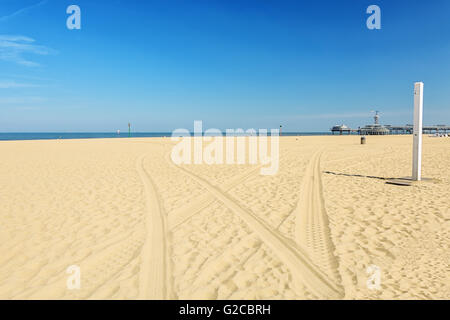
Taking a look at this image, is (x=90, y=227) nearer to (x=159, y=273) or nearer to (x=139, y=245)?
(x=139, y=245)

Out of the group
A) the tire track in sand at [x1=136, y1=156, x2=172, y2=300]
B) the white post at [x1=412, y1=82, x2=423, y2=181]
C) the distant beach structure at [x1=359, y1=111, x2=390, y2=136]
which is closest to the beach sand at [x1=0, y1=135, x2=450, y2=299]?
the tire track in sand at [x1=136, y1=156, x2=172, y2=300]

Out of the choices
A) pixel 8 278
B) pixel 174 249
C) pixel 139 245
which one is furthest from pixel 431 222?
pixel 8 278

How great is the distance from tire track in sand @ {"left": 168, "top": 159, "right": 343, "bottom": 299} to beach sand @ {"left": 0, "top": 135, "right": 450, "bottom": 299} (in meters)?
0.02

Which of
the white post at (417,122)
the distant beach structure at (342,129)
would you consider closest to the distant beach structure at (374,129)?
the distant beach structure at (342,129)

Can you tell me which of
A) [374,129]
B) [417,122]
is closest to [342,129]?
[374,129]

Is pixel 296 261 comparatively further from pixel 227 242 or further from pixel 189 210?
pixel 189 210

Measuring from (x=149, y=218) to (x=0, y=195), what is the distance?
549 centimetres

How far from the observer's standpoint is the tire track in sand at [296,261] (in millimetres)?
3232

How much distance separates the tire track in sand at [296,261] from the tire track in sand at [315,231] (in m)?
0.13

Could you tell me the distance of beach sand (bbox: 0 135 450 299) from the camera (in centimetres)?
330

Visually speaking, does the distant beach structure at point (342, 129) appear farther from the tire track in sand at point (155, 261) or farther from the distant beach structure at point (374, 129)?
the tire track in sand at point (155, 261)

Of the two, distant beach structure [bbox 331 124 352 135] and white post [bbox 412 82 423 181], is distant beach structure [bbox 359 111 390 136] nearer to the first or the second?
distant beach structure [bbox 331 124 352 135]

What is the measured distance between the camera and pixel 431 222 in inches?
212

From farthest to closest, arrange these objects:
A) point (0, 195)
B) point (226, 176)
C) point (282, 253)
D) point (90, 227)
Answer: point (226, 176)
point (0, 195)
point (90, 227)
point (282, 253)
